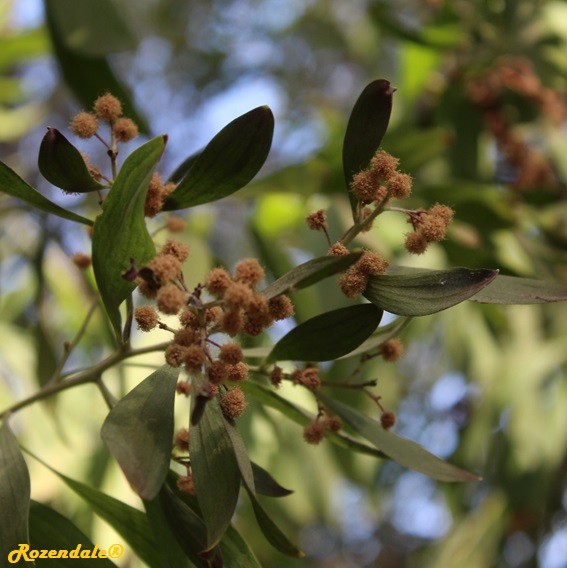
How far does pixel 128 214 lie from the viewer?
66 centimetres

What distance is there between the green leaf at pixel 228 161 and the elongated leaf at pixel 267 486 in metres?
0.23

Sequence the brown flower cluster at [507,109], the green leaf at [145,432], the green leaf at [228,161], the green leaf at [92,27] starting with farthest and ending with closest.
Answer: the brown flower cluster at [507,109]
the green leaf at [92,27]
the green leaf at [228,161]
the green leaf at [145,432]

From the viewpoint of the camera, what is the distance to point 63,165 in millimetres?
687

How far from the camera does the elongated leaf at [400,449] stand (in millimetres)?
735

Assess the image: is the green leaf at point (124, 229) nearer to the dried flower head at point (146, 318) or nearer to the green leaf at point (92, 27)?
the dried flower head at point (146, 318)

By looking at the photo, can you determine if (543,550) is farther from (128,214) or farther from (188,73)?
(188,73)

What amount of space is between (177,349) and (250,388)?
7.4 inches

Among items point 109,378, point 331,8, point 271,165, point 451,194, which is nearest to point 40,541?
point 109,378

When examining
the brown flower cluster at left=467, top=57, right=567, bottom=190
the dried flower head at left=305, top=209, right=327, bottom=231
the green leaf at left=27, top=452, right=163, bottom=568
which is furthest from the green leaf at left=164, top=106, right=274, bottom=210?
the brown flower cluster at left=467, top=57, right=567, bottom=190

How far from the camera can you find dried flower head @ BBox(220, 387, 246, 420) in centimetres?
66

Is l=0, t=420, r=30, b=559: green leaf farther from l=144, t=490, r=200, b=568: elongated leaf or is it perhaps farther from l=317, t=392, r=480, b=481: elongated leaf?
l=317, t=392, r=480, b=481: elongated leaf

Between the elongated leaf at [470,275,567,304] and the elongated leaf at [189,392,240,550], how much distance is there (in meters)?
0.22


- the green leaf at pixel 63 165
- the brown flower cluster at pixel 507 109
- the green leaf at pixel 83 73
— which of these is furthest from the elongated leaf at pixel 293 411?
the brown flower cluster at pixel 507 109

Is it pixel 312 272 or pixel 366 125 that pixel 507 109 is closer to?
pixel 366 125
